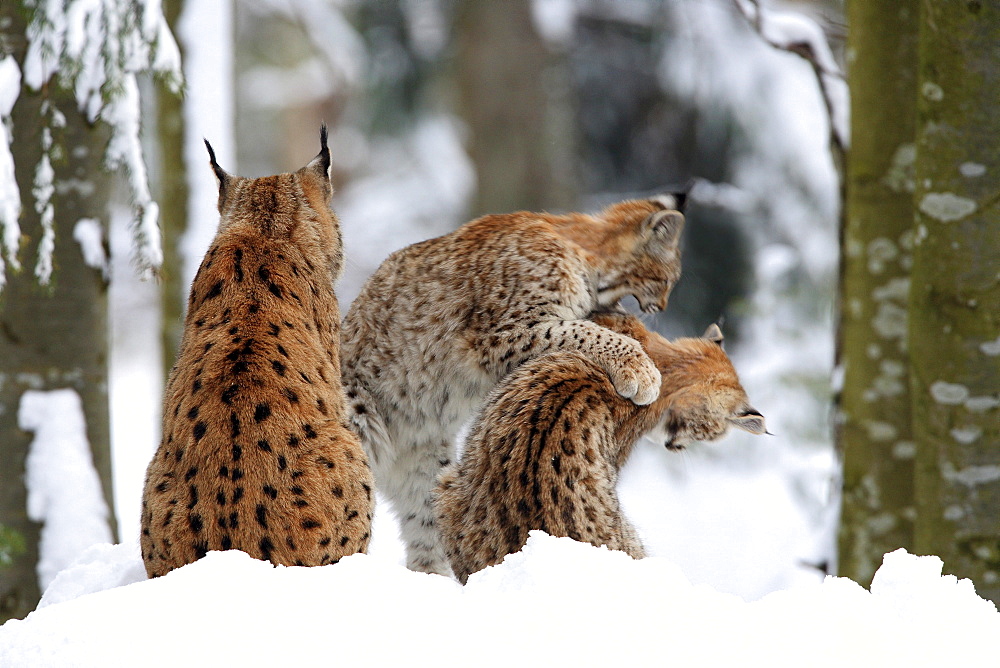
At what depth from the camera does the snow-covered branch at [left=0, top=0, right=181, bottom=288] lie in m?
3.79

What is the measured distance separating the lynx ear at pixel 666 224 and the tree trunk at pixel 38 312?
6.70 ft

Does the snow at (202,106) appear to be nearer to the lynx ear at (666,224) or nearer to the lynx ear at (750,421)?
the lynx ear at (666,224)

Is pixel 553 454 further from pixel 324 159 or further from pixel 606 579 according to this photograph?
pixel 324 159

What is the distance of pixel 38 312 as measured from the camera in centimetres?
417

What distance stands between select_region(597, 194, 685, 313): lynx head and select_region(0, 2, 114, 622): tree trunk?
192cm

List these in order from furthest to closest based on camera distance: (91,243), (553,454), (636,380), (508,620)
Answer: (91,243), (636,380), (553,454), (508,620)

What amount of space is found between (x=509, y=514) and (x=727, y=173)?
8.57 m

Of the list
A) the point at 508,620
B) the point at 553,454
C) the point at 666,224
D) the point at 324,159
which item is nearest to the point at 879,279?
the point at 666,224

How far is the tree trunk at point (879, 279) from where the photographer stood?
4551 mm

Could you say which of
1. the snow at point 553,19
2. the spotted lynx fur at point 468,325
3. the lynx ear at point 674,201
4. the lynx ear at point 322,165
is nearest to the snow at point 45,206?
the lynx ear at point 322,165

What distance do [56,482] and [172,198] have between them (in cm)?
248

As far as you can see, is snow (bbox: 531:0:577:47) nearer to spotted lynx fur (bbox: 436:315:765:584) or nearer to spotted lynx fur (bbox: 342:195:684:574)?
spotted lynx fur (bbox: 342:195:684:574)

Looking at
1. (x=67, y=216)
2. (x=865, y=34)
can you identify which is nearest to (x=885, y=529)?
(x=865, y=34)

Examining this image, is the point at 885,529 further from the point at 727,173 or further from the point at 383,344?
the point at 727,173
